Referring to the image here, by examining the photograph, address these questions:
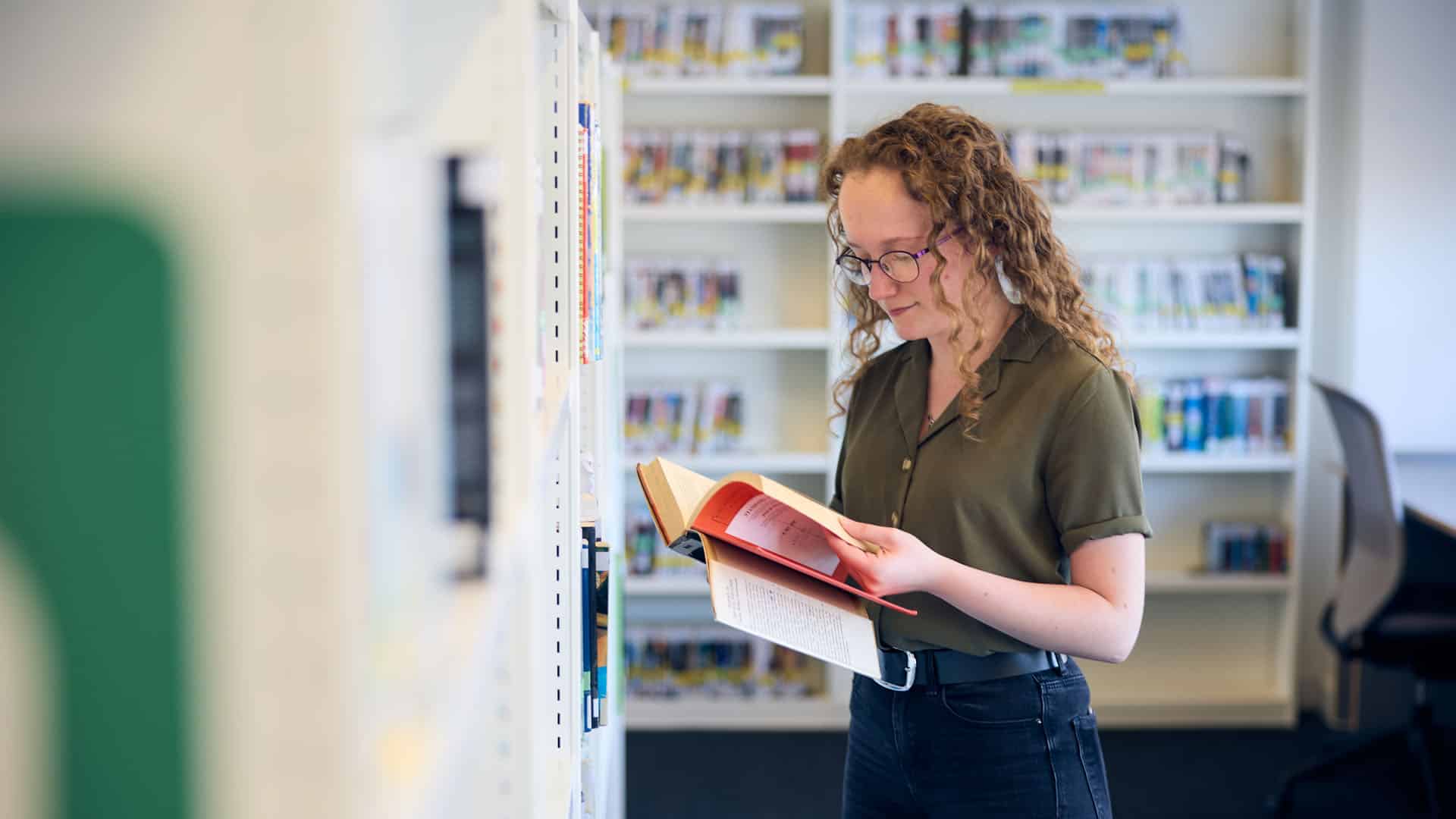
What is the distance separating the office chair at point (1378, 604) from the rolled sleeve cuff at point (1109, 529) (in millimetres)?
1972

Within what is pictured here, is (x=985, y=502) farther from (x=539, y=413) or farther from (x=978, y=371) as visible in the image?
(x=539, y=413)

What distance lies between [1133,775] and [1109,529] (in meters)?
2.49

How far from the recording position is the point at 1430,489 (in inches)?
133

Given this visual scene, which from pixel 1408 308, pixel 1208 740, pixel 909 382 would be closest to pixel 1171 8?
pixel 1408 308

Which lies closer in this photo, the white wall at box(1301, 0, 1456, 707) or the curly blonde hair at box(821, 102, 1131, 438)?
the curly blonde hair at box(821, 102, 1131, 438)

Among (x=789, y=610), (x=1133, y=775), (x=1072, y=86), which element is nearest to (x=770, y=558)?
(x=789, y=610)

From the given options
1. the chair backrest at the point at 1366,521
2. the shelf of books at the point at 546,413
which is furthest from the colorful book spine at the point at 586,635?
the chair backrest at the point at 1366,521

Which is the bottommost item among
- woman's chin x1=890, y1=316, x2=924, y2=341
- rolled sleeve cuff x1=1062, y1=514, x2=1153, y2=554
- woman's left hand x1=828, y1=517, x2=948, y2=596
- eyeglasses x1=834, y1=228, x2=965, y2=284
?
woman's left hand x1=828, y1=517, x2=948, y2=596

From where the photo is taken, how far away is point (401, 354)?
458mm

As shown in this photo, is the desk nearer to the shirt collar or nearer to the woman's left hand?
the shirt collar

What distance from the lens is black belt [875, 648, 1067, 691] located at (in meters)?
1.31

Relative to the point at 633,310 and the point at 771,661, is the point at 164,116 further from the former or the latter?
the point at 771,661

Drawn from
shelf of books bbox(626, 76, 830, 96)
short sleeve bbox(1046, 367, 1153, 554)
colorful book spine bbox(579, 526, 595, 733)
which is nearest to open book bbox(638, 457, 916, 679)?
colorful book spine bbox(579, 526, 595, 733)

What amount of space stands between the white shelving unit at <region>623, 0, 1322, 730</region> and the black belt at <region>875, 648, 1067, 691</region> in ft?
7.79
